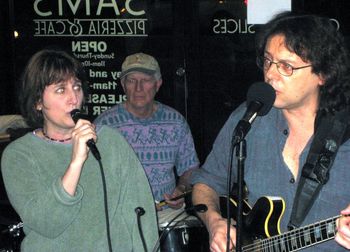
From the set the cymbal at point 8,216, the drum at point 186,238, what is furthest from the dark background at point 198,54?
the cymbal at point 8,216

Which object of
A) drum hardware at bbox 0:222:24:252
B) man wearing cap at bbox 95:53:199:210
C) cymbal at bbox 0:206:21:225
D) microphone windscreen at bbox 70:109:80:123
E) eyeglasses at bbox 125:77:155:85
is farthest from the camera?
eyeglasses at bbox 125:77:155:85

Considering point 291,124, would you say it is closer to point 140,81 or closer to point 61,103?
point 61,103

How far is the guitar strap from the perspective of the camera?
3699mm

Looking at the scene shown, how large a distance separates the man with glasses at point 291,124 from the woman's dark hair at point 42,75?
928mm

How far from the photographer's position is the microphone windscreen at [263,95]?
11.2 ft

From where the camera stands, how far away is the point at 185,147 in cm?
600

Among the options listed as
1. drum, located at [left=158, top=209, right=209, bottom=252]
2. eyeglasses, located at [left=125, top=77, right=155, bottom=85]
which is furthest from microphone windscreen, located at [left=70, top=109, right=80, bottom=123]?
eyeglasses, located at [left=125, top=77, right=155, bottom=85]

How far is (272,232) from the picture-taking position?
3.76 metres

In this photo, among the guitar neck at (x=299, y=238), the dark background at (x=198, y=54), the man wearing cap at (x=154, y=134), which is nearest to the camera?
the guitar neck at (x=299, y=238)

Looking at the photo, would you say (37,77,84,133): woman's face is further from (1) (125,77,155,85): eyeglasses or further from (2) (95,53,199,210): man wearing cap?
(1) (125,77,155,85): eyeglasses

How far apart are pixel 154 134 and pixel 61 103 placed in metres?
1.99

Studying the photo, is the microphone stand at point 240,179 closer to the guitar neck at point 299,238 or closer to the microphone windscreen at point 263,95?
the microphone windscreen at point 263,95

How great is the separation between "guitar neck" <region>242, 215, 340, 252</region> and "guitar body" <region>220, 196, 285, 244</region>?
0.12 feet

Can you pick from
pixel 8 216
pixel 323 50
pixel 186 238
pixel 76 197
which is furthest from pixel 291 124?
pixel 8 216
